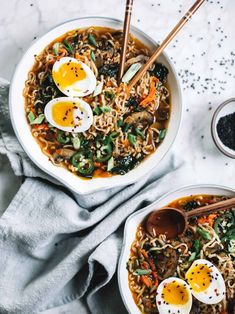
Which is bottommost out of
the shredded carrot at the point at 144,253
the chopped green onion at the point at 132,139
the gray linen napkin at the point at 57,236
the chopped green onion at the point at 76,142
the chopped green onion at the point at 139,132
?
the gray linen napkin at the point at 57,236

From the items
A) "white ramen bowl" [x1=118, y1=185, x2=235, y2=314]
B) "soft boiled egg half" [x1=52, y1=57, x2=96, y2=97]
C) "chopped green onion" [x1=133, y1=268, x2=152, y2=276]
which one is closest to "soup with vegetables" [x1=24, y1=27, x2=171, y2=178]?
"soft boiled egg half" [x1=52, y1=57, x2=96, y2=97]

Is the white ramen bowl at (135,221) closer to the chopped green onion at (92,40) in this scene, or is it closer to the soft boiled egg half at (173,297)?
the soft boiled egg half at (173,297)

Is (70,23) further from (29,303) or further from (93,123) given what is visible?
(29,303)

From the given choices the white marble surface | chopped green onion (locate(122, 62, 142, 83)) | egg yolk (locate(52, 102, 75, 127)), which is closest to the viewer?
egg yolk (locate(52, 102, 75, 127))

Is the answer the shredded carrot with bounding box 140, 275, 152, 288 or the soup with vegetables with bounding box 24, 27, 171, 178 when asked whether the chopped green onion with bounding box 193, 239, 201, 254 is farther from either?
the soup with vegetables with bounding box 24, 27, 171, 178

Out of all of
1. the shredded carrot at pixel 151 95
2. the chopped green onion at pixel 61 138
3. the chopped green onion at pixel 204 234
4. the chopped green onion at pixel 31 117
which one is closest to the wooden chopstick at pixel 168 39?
the shredded carrot at pixel 151 95

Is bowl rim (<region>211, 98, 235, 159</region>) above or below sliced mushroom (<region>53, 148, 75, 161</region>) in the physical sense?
above

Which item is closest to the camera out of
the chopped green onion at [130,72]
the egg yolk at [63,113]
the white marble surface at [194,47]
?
the egg yolk at [63,113]
